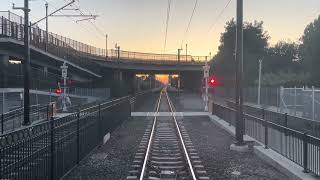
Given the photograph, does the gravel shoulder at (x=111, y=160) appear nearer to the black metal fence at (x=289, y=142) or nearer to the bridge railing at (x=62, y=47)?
the black metal fence at (x=289, y=142)

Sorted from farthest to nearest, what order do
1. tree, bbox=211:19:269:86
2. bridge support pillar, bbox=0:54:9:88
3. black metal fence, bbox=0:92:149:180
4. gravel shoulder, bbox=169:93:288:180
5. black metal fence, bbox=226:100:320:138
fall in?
tree, bbox=211:19:269:86 < bridge support pillar, bbox=0:54:9:88 < black metal fence, bbox=226:100:320:138 < gravel shoulder, bbox=169:93:288:180 < black metal fence, bbox=0:92:149:180

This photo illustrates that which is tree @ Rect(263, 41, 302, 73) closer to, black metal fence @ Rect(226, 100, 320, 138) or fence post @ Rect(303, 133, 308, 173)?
black metal fence @ Rect(226, 100, 320, 138)

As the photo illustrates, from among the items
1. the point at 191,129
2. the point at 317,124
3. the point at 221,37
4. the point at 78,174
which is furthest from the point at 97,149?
the point at 221,37

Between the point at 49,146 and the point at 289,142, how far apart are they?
6.83 metres

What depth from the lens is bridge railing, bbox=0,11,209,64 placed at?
135 ft

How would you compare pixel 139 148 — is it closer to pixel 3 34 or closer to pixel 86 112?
pixel 86 112

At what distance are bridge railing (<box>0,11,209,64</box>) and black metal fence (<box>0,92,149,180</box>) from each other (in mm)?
23959

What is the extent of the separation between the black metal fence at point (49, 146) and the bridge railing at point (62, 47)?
943 inches

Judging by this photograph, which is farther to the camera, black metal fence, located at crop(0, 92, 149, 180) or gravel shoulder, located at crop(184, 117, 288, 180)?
gravel shoulder, located at crop(184, 117, 288, 180)

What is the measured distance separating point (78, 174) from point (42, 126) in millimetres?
3014

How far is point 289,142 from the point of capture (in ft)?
49.5

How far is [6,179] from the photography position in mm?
8914

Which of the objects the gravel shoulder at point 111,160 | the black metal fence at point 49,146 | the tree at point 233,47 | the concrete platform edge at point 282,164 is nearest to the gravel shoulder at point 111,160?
the gravel shoulder at point 111,160

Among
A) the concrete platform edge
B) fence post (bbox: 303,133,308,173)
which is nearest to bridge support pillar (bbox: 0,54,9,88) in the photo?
the concrete platform edge
